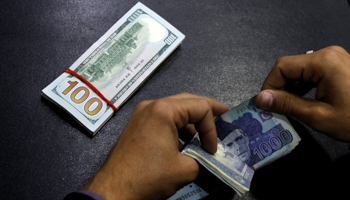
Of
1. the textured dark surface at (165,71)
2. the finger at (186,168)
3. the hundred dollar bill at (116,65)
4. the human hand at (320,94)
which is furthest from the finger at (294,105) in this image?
the hundred dollar bill at (116,65)

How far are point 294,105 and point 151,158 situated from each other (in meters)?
0.48

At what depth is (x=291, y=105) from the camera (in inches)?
31.1

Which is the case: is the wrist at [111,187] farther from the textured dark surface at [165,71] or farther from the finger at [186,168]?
the textured dark surface at [165,71]

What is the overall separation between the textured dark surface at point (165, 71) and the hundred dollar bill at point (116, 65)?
0.13 ft

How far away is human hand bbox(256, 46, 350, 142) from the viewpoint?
2.47 feet

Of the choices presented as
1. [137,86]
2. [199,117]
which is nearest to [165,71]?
[137,86]

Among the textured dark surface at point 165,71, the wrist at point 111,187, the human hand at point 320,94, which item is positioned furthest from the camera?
the textured dark surface at point 165,71

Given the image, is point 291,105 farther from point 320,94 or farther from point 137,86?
point 137,86

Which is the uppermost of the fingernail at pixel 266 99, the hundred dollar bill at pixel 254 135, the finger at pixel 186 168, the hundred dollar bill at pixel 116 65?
the hundred dollar bill at pixel 116 65

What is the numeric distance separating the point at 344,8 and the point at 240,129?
85 cm

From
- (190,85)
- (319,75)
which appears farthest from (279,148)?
(190,85)

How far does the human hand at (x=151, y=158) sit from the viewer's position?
608 mm

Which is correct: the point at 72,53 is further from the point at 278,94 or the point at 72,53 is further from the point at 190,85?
the point at 278,94

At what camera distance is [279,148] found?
0.85m
